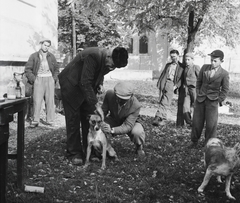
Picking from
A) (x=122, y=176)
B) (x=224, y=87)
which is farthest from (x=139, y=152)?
(x=224, y=87)

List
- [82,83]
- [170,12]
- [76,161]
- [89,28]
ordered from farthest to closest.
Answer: [89,28] < [170,12] < [76,161] < [82,83]

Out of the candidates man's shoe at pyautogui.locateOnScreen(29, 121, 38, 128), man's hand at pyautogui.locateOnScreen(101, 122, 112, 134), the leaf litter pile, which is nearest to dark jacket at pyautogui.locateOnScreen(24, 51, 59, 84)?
man's shoe at pyautogui.locateOnScreen(29, 121, 38, 128)

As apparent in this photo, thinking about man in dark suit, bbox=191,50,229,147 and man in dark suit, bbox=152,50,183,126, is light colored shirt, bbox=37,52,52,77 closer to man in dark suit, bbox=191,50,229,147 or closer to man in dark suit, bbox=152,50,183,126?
man in dark suit, bbox=152,50,183,126

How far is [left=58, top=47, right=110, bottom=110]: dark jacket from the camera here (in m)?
5.19

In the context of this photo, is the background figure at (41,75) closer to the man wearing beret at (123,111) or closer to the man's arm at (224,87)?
the man wearing beret at (123,111)

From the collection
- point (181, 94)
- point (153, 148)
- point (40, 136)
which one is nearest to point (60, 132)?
point (40, 136)

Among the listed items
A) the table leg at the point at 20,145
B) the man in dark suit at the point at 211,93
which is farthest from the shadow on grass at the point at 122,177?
the man in dark suit at the point at 211,93

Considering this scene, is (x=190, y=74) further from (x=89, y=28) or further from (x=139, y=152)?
(x=89, y=28)

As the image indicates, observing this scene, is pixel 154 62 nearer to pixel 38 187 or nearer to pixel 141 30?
pixel 141 30

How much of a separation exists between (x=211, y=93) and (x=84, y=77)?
283cm

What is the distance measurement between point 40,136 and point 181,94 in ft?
12.8

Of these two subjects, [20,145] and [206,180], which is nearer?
[20,145]

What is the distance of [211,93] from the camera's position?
22.6 ft

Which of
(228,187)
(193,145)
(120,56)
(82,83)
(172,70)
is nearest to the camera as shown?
(228,187)
